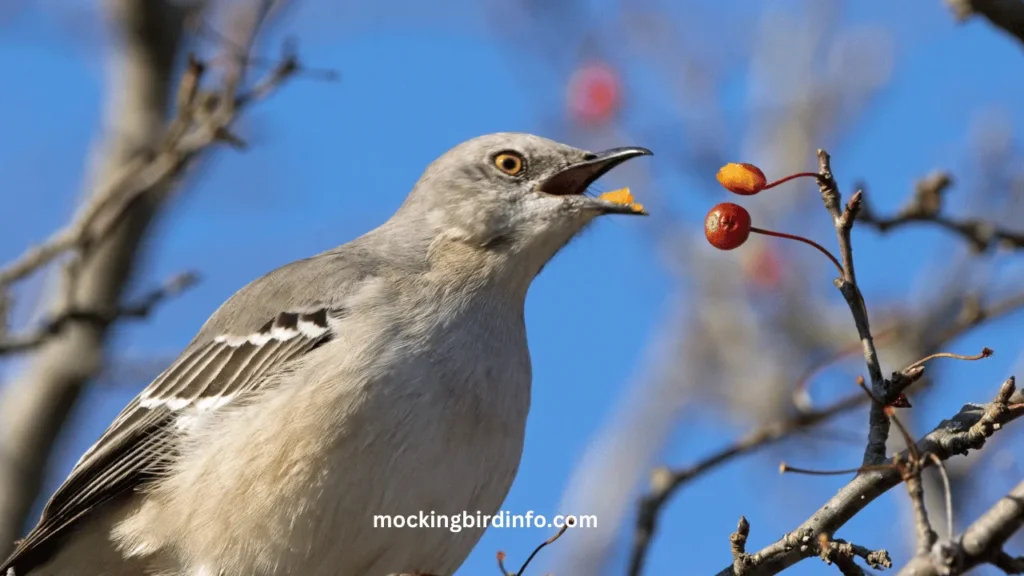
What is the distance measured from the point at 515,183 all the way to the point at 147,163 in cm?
233

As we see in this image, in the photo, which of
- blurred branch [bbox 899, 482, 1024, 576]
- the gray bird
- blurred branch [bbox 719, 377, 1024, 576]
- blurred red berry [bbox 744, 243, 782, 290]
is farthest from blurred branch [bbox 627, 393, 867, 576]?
blurred red berry [bbox 744, 243, 782, 290]

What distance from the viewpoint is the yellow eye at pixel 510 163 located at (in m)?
5.81

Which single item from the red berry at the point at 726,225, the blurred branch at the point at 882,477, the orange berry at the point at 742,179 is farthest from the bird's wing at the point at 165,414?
the blurred branch at the point at 882,477

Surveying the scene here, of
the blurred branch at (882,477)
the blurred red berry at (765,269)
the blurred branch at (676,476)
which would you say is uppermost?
the blurred red berry at (765,269)

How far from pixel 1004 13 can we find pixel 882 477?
161 cm

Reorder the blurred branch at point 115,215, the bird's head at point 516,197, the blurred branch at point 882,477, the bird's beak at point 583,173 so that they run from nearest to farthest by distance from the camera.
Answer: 1. the blurred branch at point 882,477
2. the bird's head at point 516,197
3. the bird's beak at point 583,173
4. the blurred branch at point 115,215

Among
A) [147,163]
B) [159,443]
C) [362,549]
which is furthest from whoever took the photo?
[147,163]

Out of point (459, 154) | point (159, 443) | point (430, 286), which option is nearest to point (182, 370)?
point (159, 443)

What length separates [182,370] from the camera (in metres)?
5.62

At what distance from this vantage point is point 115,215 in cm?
629

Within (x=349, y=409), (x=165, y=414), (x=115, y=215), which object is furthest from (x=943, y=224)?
(x=115, y=215)

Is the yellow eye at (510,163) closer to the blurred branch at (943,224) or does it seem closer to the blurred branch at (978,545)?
the blurred branch at (943,224)

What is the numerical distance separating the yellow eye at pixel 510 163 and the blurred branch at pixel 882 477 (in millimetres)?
2844

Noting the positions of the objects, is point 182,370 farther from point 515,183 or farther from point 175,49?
point 175,49
